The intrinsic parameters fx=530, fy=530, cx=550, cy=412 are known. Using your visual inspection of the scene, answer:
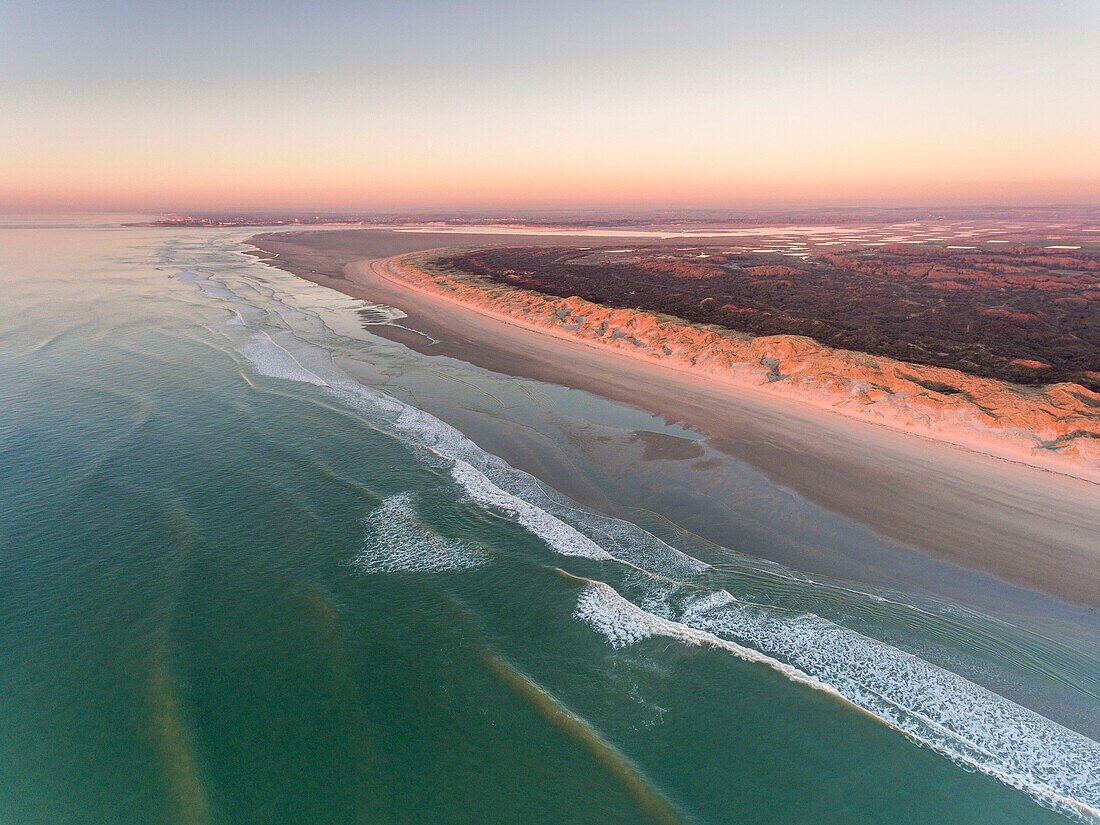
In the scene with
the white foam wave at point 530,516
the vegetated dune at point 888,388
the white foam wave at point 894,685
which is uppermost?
the vegetated dune at point 888,388

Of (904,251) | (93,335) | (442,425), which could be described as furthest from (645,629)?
(904,251)

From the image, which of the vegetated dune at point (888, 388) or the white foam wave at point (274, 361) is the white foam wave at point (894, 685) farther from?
the white foam wave at point (274, 361)

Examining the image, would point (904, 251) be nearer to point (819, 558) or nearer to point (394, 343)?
point (394, 343)

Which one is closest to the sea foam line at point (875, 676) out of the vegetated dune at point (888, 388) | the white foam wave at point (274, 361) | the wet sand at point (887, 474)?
the wet sand at point (887, 474)

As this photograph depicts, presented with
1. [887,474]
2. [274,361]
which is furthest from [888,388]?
[274,361]

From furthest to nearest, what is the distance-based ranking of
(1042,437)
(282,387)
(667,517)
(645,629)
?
1. (282,387)
2. (1042,437)
3. (667,517)
4. (645,629)
